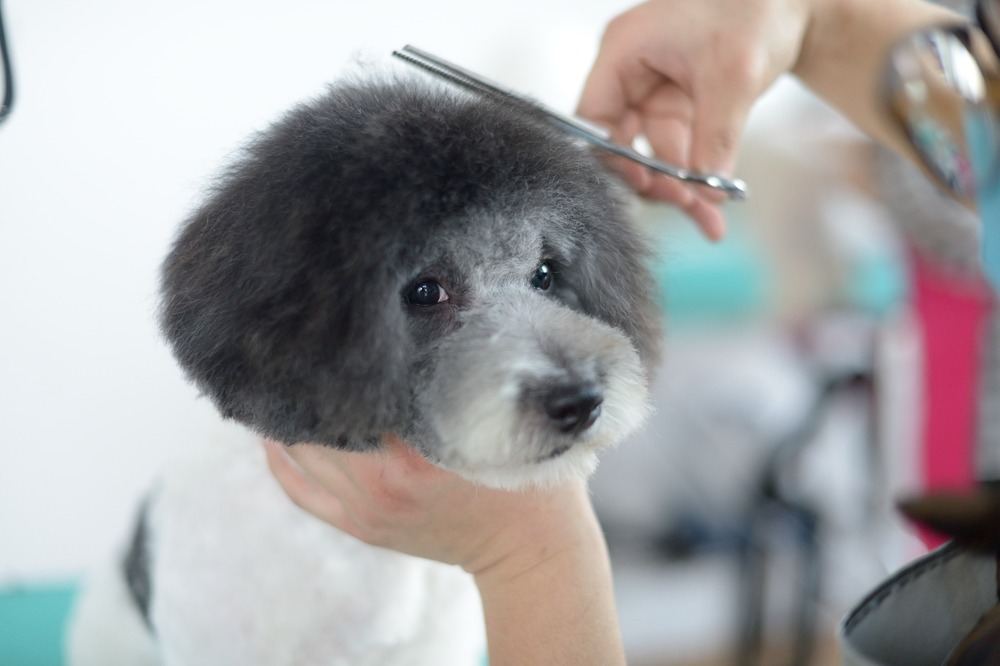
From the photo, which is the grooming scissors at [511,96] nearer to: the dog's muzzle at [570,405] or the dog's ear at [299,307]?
the dog's ear at [299,307]

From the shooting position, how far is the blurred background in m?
1.47

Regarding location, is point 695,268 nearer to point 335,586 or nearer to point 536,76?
point 536,76

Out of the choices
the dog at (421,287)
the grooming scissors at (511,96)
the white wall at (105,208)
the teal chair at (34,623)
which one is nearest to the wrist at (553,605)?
the dog at (421,287)

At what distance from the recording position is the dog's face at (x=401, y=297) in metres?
0.59

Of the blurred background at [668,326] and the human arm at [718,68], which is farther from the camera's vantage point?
the blurred background at [668,326]

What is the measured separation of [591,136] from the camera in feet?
2.49

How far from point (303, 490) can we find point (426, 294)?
0.23m

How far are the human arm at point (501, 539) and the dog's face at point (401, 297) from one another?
1.9 inches

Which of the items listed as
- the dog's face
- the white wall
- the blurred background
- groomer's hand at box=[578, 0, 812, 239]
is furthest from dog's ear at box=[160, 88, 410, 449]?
the white wall

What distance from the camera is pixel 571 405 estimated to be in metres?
0.59

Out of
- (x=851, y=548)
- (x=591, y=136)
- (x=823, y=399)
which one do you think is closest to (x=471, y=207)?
(x=591, y=136)

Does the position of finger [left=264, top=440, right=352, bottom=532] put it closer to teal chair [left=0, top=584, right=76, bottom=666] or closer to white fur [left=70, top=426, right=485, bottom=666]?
white fur [left=70, top=426, right=485, bottom=666]

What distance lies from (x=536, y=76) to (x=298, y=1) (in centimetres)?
55

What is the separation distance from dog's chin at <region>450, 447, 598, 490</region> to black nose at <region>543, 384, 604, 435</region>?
31 mm
